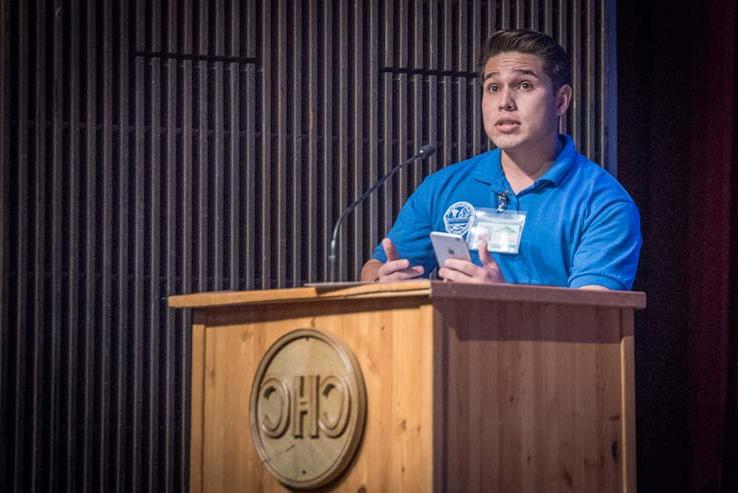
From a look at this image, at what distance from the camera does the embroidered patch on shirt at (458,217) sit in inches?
145

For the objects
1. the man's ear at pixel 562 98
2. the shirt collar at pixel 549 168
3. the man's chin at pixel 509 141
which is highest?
the man's ear at pixel 562 98

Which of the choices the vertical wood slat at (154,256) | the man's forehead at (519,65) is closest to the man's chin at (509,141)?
the man's forehead at (519,65)

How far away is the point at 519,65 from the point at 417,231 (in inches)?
25.0

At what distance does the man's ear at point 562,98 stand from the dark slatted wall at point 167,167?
37.3 inches

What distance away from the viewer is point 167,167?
446 cm

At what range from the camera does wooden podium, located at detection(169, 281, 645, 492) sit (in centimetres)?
237

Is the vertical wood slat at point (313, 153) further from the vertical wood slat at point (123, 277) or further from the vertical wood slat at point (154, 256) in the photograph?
the vertical wood slat at point (123, 277)

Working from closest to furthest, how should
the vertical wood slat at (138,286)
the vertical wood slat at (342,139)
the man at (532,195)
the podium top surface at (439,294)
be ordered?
the podium top surface at (439,294)
the man at (532,195)
the vertical wood slat at (138,286)
the vertical wood slat at (342,139)

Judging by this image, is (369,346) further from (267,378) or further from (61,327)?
(61,327)

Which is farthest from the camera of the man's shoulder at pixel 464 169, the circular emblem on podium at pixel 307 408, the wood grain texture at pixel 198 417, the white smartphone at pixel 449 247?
the man's shoulder at pixel 464 169

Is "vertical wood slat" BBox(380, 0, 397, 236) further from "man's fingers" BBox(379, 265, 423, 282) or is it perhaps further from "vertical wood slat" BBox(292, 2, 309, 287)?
"man's fingers" BBox(379, 265, 423, 282)

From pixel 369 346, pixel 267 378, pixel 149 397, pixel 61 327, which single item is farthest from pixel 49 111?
pixel 369 346

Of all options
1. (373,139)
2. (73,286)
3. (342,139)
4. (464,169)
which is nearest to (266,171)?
(342,139)

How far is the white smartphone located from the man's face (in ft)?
3.31
